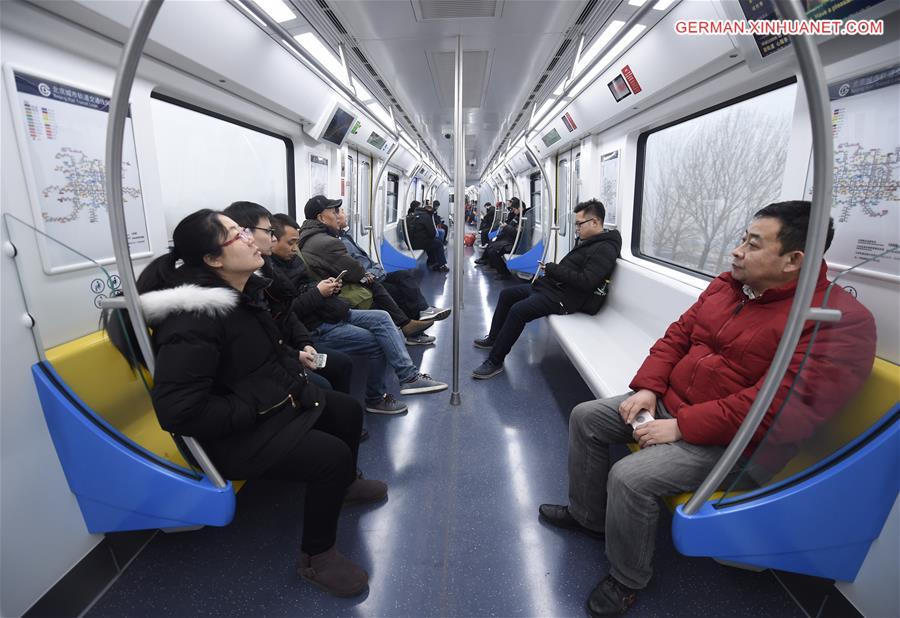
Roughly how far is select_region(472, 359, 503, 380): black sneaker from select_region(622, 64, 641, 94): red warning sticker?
2.51m

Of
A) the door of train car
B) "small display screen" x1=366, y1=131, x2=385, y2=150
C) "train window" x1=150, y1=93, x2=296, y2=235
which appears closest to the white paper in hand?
"train window" x1=150, y1=93, x2=296, y2=235

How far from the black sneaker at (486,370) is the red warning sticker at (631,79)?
2.51 m

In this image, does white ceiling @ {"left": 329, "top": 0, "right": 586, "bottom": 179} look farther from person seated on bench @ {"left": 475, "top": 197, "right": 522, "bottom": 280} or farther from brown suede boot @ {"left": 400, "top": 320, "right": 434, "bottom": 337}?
person seated on bench @ {"left": 475, "top": 197, "right": 522, "bottom": 280}

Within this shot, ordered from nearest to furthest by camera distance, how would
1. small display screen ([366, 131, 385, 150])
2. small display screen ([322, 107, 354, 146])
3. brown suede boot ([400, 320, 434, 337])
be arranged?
brown suede boot ([400, 320, 434, 337]), small display screen ([322, 107, 354, 146]), small display screen ([366, 131, 385, 150])

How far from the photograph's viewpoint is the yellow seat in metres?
1.63

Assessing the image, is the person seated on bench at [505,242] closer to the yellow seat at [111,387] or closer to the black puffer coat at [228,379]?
the black puffer coat at [228,379]

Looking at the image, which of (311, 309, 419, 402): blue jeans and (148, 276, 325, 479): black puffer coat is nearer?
(148, 276, 325, 479): black puffer coat

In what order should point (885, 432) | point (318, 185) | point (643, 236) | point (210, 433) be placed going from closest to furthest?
point (885, 432) < point (210, 433) < point (643, 236) < point (318, 185)

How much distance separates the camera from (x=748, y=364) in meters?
1.68

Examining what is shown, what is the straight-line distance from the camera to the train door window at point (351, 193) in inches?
245

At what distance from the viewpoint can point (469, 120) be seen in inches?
257

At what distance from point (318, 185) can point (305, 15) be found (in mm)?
2316

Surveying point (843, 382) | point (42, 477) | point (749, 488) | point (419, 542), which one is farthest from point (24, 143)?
point (843, 382)

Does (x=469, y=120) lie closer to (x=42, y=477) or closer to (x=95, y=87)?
(x=95, y=87)
